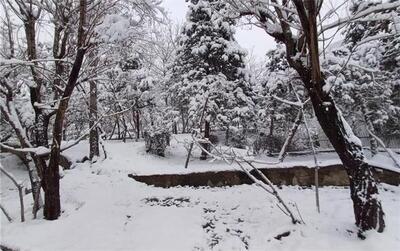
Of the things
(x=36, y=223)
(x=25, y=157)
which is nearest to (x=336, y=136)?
(x=36, y=223)

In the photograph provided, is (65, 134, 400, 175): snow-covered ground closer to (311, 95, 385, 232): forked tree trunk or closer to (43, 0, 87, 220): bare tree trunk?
(43, 0, 87, 220): bare tree trunk

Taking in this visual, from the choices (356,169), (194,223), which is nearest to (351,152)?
(356,169)

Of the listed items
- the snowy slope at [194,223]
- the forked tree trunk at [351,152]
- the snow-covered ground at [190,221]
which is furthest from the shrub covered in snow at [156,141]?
the forked tree trunk at [351,152]

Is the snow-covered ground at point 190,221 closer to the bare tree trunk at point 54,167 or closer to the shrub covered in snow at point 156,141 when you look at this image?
the bare tree trunk at point 54,167

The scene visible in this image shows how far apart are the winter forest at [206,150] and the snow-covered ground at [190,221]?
1.0 inches

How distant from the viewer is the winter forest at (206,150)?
4.62m

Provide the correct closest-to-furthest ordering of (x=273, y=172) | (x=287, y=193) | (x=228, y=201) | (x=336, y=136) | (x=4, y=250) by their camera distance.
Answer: (x=336, y=136) → (x=4, y=250) → (x=228, y=201) → (x=287, y=193) → (x=273, y=172)

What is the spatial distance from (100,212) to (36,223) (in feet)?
3.56

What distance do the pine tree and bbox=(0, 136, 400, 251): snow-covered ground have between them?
14.7ft

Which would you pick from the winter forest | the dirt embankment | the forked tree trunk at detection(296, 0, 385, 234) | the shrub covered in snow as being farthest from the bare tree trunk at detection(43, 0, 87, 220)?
the shrub covered in snow

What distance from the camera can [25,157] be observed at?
645 cm

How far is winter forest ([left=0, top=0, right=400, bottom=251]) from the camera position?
4625 mm

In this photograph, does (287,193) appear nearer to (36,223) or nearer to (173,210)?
(173,210)

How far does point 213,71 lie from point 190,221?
7.65 metres
